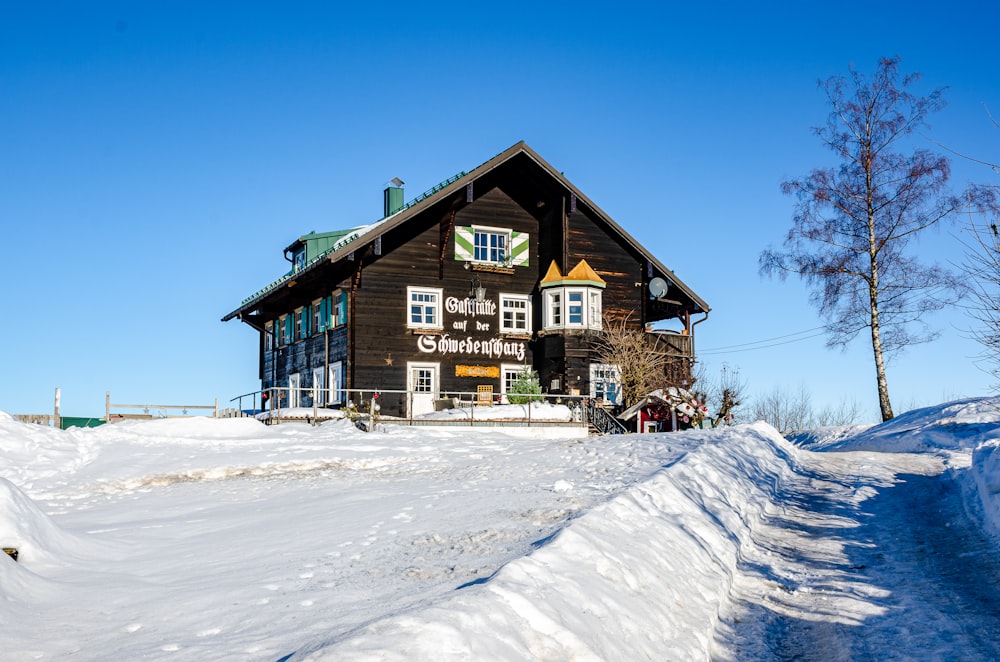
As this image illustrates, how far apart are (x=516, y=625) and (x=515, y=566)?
1.01 metres

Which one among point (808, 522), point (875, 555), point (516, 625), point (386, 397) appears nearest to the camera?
point (516, 625)

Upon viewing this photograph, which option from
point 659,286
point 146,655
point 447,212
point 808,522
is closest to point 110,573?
point 146,655

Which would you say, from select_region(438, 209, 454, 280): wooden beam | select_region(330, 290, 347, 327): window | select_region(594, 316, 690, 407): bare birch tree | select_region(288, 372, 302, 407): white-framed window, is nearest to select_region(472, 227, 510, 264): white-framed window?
select_region(438, 209, 454, 280): wooden beam

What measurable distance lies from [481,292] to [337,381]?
246 inches

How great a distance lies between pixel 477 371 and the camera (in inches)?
1254

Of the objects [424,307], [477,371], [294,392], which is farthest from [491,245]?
[294,392]

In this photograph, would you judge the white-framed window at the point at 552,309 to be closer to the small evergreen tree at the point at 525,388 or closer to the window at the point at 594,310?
the window at the point at 594,310

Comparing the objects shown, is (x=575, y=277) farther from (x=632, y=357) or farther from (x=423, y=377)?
(x=423, y=377)

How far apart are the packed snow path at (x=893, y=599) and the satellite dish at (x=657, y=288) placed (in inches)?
892

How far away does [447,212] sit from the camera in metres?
32.0

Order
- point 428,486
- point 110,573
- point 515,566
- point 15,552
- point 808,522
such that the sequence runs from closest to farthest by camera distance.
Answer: point 515,566 < point 15,552 < point 110,573 < point 808,522 < point 428,486

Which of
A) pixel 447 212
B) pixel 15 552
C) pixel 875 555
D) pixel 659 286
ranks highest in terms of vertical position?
pixel 447 212

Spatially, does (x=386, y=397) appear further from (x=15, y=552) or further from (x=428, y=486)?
(x=15, y=552)

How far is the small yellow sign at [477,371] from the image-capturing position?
31.6 metres
